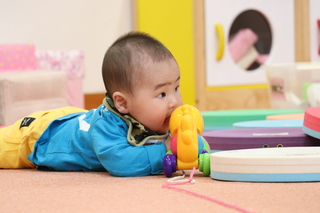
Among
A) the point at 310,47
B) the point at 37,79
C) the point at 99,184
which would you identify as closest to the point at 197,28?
the point at 310,47

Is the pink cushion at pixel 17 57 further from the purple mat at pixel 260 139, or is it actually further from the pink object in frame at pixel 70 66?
the purple mat at pixel 260 139

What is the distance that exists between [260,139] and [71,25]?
2265 mm

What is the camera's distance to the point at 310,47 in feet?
11.6

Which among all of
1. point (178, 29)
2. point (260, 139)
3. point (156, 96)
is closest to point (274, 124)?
point (260, 139)

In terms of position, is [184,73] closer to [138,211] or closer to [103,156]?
[103,156]

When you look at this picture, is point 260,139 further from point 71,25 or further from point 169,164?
point 71,25

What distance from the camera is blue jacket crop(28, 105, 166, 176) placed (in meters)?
1.13

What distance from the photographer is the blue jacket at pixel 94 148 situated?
1.13m

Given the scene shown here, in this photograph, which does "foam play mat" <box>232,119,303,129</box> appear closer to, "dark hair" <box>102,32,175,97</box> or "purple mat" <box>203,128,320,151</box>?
"purple mat" <box>203,128,320,151</box>

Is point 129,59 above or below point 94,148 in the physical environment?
above

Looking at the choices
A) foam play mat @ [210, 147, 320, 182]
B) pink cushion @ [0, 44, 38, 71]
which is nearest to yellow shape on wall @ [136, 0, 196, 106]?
pink cushion @ [0, 44, 38, 71]

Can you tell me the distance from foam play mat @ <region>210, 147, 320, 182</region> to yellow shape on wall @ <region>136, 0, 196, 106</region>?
7.95 feet

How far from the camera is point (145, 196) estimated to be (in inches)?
35.2

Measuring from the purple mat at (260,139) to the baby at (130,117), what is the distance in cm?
20
